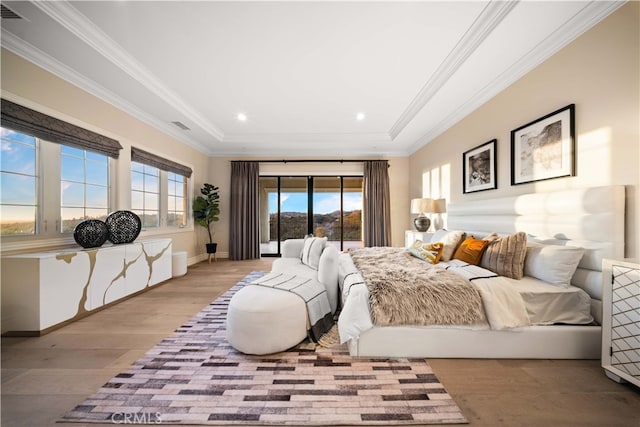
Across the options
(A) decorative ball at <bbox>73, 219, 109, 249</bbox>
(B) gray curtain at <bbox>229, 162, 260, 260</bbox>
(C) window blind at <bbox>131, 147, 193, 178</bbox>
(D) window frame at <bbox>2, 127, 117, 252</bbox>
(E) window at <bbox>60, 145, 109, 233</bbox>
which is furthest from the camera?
(B) gray curtain at <bbox>229, 162, 260, 260</bbox>

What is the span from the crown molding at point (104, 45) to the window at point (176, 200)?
1.66m

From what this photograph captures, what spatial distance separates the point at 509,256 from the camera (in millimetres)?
2320

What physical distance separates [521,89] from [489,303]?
92.5 inches

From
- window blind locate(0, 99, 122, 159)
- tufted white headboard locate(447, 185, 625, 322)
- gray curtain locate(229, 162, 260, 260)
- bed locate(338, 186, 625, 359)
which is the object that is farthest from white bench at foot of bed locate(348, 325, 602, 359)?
gray curtain locate(229, 162, 260, 260)

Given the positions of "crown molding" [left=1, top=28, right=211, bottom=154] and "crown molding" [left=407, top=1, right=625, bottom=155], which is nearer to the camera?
"crown molding" [left=407, top=1, right=625, bottom=155]

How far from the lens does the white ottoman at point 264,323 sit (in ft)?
6.45

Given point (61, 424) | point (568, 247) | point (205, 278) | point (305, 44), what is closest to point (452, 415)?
point (568, 247)

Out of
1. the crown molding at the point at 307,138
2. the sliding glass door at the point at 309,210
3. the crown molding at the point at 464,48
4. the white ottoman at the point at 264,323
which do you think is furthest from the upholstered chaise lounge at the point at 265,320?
the sliding glass door at the point at 309,210

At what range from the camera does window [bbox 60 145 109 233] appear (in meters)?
2.92

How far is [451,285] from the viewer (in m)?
2.03

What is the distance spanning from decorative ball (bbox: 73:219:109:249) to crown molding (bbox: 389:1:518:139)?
421 cm

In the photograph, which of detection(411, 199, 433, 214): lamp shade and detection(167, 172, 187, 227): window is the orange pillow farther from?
detection(167, 172, 187, 227): window

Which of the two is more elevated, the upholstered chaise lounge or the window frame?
the window frame

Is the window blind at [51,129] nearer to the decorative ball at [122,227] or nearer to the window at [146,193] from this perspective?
the window at [146,193]
